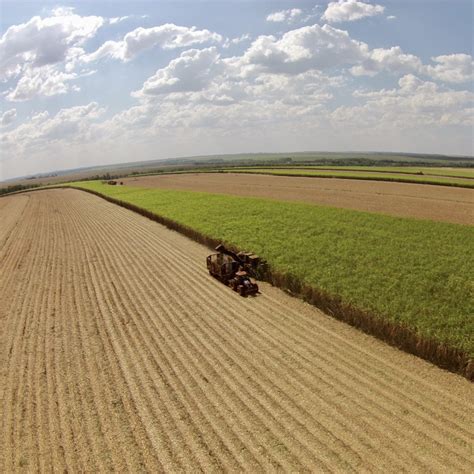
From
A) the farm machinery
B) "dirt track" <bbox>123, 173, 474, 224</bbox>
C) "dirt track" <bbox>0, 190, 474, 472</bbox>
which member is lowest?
"dirt track" <bbox>0, 190, 474, 472</bbox>

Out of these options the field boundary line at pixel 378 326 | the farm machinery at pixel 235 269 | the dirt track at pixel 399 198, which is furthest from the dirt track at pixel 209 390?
the dirt track at pixel 399 198

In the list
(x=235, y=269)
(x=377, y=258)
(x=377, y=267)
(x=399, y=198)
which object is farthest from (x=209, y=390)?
(x=399, y=198)

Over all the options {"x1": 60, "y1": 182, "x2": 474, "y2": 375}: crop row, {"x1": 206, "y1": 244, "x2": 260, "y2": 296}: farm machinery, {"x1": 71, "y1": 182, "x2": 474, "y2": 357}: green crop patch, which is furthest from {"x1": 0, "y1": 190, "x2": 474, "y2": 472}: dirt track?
{"x1": 71, "y1": 182, "x2": 474, "y2": 357}: green crop patch

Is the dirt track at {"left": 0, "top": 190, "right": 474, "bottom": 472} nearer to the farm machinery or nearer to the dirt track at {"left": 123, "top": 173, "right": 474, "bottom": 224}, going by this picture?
the farm machinery

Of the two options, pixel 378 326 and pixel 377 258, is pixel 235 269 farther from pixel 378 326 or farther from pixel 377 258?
pixel 378 326

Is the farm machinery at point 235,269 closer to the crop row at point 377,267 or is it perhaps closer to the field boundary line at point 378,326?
the field boundary line at point 378,326

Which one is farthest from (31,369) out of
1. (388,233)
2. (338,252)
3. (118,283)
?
(388,233)
